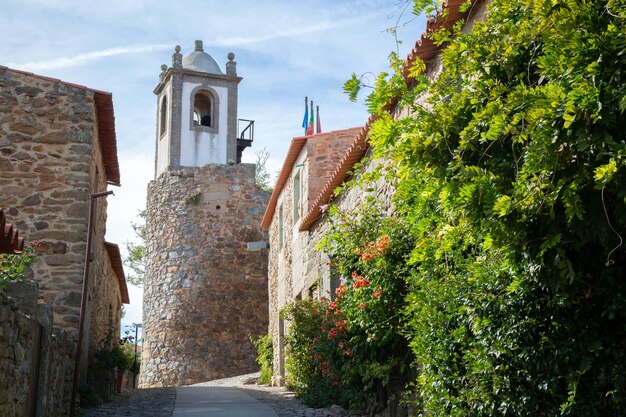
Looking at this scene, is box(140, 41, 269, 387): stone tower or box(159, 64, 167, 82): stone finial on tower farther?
box(159, 64, 167, 82): stone finial on tower

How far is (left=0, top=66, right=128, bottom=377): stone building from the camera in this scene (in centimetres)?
1112

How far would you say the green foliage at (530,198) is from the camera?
3.76 meters

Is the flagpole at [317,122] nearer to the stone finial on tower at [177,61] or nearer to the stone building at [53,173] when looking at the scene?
the stone finial on tower at [177,61]

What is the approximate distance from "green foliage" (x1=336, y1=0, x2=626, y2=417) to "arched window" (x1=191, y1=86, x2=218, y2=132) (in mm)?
25583

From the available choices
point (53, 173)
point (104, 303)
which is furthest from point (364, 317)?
point (104, 303)

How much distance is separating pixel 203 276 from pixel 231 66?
12.4m

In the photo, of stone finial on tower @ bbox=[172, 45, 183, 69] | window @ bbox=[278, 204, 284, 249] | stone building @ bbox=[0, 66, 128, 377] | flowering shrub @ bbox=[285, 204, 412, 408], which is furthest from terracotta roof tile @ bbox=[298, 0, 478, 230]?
stone finial on tower @ bbox=[172, 45, 183, 69]

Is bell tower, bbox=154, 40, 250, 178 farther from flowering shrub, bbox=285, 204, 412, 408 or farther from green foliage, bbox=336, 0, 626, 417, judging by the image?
green foliage, bbox=336, 0, 626, 417

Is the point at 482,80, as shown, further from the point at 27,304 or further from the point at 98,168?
the point at 98,168

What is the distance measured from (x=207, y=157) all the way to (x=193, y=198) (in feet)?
26.9

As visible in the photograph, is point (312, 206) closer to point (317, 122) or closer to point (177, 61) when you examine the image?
point (317, 122)

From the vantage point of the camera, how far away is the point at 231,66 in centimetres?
3167

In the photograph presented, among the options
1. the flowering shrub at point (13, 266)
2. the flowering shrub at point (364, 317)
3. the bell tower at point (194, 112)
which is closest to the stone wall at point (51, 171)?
the flowering shrub at point (13, 266)

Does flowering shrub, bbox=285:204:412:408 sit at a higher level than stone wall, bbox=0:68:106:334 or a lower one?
lower
